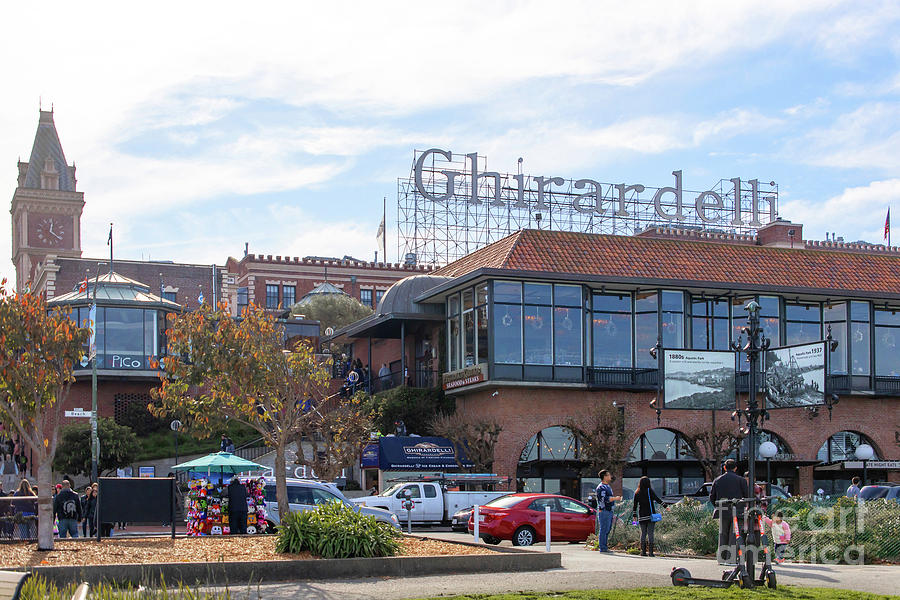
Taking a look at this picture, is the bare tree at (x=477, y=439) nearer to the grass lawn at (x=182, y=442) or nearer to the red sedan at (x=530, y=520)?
the grass lawn at (x=182, y=442)

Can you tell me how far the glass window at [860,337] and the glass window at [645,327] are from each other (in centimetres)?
846

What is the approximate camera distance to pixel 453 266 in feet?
166

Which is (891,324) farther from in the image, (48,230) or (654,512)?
(48,230)

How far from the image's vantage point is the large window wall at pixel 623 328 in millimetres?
41688

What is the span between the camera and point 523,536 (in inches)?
1041

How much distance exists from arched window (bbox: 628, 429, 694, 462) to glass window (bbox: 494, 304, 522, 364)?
575 cm

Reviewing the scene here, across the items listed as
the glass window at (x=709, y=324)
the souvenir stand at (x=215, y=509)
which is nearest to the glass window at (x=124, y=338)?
the glass window at (x=709, y=324)

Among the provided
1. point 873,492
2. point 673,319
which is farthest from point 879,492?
point 673,319

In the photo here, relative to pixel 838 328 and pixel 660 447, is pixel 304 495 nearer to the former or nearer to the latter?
pixel 660 447

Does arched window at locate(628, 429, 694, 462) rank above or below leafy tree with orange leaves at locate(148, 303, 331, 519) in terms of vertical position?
below

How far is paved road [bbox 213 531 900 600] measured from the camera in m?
15.3

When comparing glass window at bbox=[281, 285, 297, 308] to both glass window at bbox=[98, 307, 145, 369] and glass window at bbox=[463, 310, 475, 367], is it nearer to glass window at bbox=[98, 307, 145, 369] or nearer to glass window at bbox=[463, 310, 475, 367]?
glass window at bbox=[98, 307, 145, 369]

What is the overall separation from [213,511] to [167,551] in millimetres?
6019

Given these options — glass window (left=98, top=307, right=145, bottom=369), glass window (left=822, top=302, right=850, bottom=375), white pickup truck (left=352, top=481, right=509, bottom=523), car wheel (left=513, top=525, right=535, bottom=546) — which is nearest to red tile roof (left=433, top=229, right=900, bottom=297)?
glass window (left=822, top=302, right=850, bottom=375)
